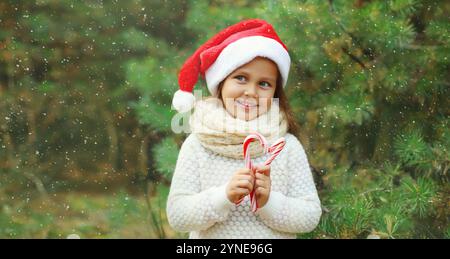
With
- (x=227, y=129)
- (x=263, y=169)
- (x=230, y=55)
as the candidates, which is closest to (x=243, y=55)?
(x=230, y=55)

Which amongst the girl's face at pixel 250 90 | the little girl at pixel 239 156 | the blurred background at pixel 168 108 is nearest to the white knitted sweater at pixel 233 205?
the little girl at pixel 239 156

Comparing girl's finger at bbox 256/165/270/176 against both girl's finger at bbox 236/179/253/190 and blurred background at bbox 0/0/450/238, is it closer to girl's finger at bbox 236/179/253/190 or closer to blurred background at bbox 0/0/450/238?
girl's finger at bbox 236/179/253/190

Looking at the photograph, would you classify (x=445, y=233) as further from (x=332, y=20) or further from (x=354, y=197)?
(x=332, y=20)

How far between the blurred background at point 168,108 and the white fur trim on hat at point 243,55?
0.51 m

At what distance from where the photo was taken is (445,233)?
2.26 metres

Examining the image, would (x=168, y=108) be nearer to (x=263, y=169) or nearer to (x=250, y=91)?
(x=250, y=91)

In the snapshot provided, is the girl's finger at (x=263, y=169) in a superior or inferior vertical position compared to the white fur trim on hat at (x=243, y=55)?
inferior

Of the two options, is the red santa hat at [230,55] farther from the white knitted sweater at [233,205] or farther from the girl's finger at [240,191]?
the girl's finger at [240,191]

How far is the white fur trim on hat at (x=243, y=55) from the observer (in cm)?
171

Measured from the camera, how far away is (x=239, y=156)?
171cm

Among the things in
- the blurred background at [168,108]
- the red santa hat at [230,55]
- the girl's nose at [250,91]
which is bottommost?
the blurred background at [168,108]

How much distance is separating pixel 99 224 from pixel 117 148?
0.29 m

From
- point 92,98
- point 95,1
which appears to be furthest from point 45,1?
point 92,98

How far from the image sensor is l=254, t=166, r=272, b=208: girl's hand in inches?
63.3
